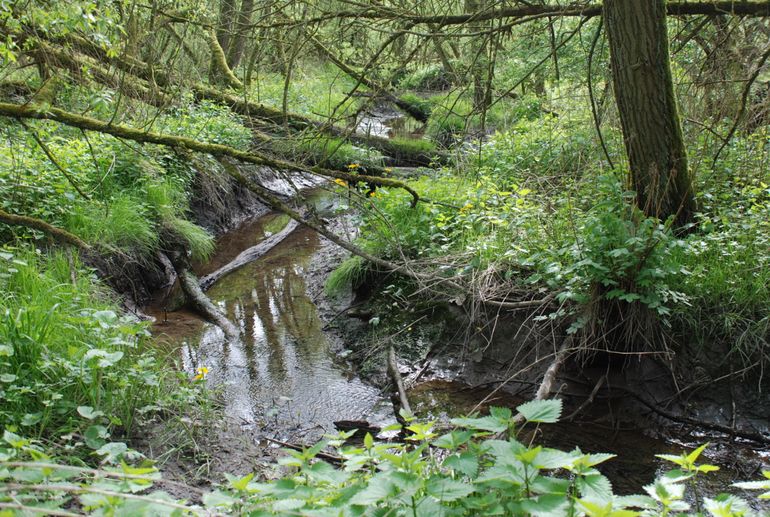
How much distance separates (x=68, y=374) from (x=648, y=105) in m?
4.22

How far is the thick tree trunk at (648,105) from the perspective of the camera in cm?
417

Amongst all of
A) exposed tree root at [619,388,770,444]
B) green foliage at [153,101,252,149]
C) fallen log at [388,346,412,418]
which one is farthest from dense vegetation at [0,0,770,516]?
green foliage at [153,101,252,149]

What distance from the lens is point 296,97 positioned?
11289 mm

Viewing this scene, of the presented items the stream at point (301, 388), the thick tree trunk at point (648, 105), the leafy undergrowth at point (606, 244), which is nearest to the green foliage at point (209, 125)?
the stream at point (301, 388)

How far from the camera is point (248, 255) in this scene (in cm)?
791

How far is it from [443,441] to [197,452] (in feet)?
6.79

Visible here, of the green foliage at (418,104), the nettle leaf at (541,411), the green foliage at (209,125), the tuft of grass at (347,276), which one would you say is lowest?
the nettle leaf at (541,411)

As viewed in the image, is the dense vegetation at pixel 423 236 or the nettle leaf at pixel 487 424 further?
the dense vegetation at pixel 423 236

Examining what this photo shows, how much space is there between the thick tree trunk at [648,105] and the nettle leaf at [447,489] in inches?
120

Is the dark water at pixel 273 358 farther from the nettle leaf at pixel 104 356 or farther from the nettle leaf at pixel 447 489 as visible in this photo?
the nettle leaf at pixel 447 489

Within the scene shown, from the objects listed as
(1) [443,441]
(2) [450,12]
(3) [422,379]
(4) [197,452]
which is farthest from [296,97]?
(1) [443,441]

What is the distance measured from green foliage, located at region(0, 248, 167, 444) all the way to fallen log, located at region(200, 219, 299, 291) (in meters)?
3.15

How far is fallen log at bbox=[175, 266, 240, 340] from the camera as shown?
590 centimetres

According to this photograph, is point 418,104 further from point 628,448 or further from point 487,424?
point 487,424
